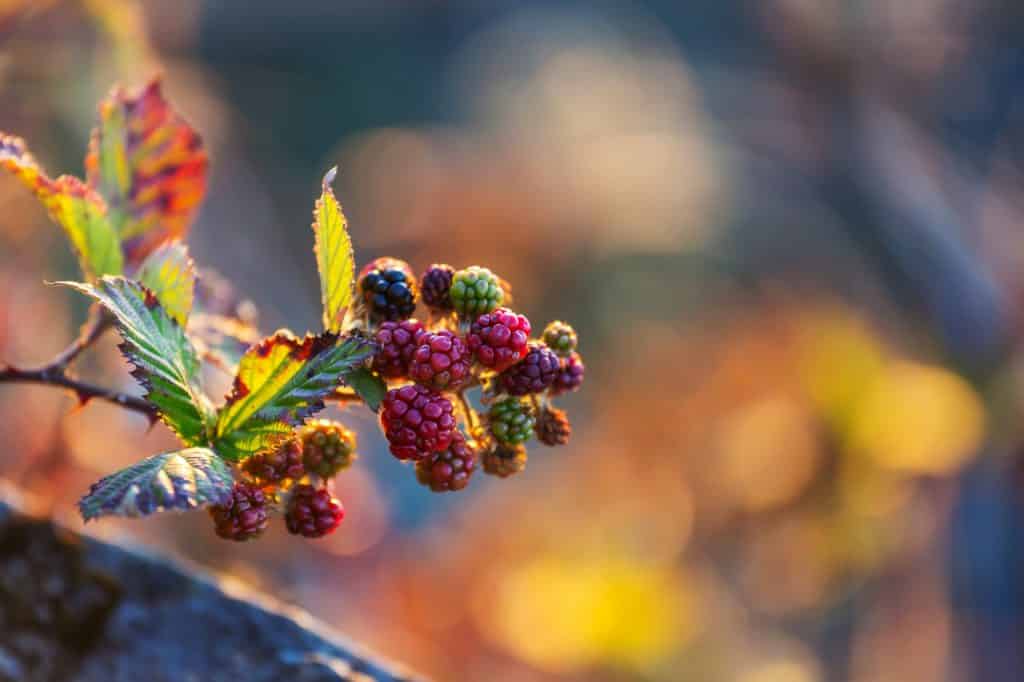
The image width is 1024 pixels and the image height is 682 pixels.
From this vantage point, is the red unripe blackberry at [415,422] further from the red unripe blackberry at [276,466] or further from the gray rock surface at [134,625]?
the gray rock surface at [134,625]

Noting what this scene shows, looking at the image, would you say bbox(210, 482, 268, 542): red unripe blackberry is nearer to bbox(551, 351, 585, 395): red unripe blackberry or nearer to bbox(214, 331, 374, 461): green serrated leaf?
bbox(214, 331, 374, 461): green serrated leaf

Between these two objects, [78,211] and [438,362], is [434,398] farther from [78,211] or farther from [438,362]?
[78,211]

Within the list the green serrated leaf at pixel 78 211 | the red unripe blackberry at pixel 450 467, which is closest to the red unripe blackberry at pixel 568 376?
the red unripe blackberry at pixel 450 467

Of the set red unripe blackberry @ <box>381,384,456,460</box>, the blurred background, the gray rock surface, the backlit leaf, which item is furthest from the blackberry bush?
the blurred background

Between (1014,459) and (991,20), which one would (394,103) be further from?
(1014,459)

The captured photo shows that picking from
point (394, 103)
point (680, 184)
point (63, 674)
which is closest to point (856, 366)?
point (680, 184)

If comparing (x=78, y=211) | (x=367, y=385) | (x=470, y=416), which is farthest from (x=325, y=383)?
(x=78, y=211)
